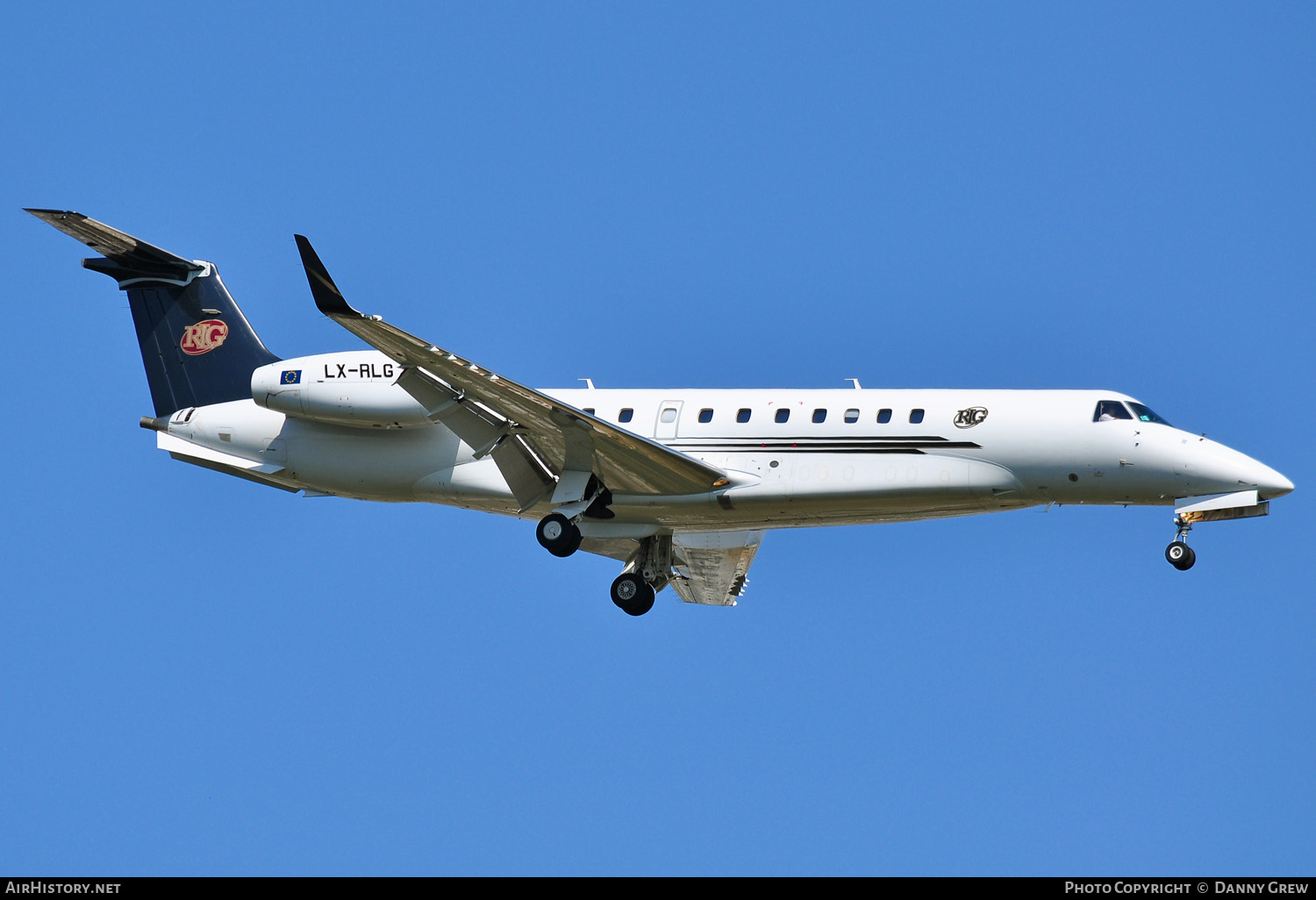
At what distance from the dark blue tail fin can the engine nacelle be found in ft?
5.90

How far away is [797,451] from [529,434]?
12.5ft

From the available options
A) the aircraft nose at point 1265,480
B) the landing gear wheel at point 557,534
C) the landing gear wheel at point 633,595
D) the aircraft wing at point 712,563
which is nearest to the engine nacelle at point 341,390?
the landing gear wheel at point 557,534

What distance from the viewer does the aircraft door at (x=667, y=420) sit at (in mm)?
22344

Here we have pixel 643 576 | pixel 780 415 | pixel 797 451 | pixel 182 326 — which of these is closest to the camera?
pixel 797 451

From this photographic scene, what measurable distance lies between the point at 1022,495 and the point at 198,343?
13112 millimetres

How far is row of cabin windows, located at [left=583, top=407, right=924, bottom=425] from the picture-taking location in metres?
21.5

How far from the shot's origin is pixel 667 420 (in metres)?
22.5

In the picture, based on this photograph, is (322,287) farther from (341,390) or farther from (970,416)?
(970,416)

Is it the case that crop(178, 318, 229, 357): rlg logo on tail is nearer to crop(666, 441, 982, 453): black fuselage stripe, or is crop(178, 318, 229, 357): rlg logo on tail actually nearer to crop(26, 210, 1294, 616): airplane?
crop(26, 210, 1294, 616): airplane

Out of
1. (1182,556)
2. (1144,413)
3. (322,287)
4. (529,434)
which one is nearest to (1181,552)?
(1182,556)

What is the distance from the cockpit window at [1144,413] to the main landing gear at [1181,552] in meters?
1.40

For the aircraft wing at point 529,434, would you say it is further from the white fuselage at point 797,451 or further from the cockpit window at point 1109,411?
the cockpit window at point 1109,411
